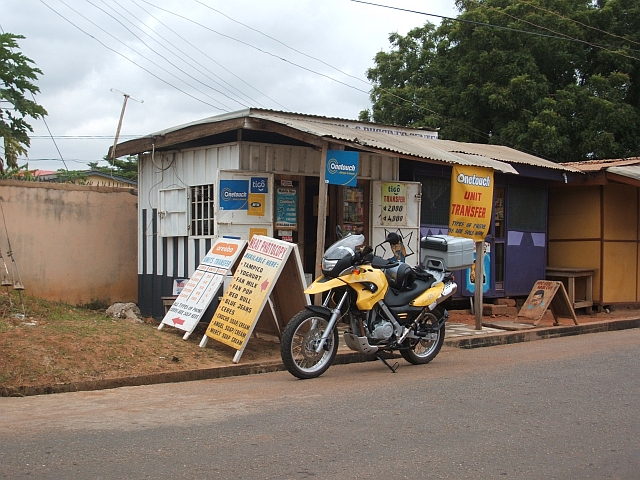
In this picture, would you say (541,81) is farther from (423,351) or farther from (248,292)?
(248,292)

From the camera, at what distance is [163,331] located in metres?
10.1

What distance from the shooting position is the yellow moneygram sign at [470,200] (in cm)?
1125

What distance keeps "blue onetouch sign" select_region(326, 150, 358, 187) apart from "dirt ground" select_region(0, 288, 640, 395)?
2393 mm

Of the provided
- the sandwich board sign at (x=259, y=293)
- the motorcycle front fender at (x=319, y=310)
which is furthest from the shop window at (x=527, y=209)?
the motorcycle front fender at (x=319, y=310)

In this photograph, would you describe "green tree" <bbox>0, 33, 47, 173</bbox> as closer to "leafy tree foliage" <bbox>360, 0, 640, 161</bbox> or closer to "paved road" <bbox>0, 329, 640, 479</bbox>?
"paved road" <bbox>0, 329, 640, 479</bbox>

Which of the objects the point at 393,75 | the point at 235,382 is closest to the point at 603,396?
the point at 235,382

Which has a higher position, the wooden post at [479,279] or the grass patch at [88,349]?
the wooden post at [479,279]

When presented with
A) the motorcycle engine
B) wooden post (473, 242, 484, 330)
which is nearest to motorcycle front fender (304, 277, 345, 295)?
the motorcycle engine

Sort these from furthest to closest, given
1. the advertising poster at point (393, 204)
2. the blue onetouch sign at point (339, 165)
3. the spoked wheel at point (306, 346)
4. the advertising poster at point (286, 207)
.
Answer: the advertising poster at point (393, 204) → the advertising poster at point (286, 207) → the blue onetouch sign at point (339, 165) → the spoked wheel at point (306, 346)

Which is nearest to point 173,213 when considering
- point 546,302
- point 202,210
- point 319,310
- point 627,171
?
point 202,210

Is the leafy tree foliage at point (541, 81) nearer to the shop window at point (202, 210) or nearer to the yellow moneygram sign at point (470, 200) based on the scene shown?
the yellow moneygram sign at point (470, 200)

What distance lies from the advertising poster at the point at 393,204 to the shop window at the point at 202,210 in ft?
9.81

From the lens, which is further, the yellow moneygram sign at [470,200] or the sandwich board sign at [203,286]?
the yellow moneygram sign at [470,200]

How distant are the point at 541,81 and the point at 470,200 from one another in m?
13.1
